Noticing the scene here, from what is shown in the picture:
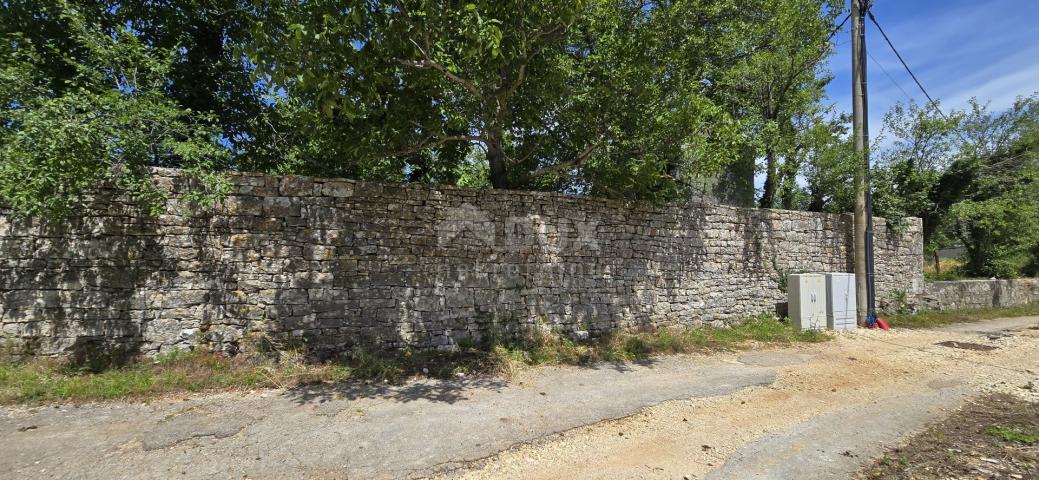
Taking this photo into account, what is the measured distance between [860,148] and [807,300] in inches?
143

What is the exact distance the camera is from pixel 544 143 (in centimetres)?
777

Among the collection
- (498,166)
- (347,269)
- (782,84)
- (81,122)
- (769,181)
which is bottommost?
(347,269)

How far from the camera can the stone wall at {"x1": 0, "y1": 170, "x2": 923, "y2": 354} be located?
5.48 m

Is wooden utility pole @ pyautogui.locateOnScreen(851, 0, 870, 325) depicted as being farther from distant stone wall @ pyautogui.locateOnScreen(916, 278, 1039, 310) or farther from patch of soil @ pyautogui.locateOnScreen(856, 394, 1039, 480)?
patch of soil @ pyautogui.locateOnScreen(856, 394, 1039, 480)

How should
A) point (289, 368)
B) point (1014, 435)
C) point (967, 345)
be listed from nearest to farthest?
point (1014, 435) < point (289, 368) < point (967, 345)

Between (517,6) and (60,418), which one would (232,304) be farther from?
(517,6)

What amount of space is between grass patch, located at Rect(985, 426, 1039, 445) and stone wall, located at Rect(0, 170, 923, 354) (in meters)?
4.55

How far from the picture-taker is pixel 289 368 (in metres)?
5.80

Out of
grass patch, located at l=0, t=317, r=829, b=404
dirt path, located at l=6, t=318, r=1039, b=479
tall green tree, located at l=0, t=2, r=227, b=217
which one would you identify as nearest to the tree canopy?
tall green tree, located at l=0, t=2, r=227, b=217

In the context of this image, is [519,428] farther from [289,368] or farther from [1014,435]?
[1014,435]

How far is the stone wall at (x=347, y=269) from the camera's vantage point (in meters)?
5.48

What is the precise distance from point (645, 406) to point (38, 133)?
672 cm

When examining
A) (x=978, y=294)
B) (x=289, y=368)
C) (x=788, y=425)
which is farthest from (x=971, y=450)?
(x=978, y=294)

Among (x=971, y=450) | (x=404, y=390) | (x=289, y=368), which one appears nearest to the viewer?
(x=971, y=450)
